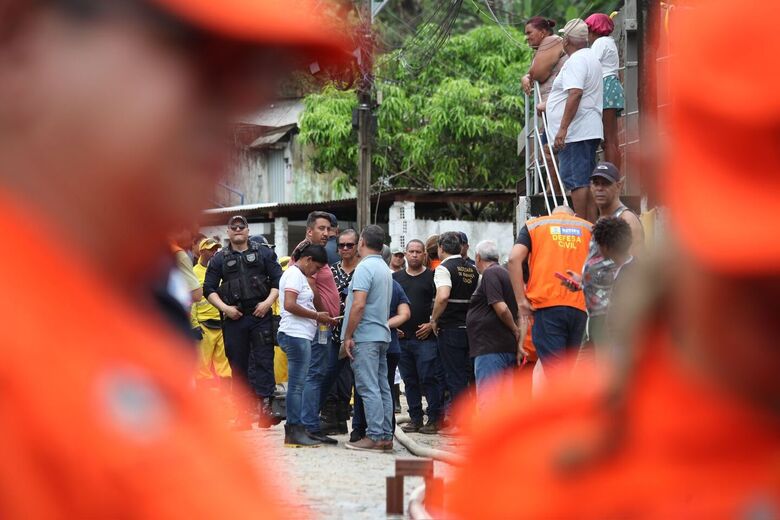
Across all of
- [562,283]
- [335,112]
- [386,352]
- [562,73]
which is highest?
[335,112]

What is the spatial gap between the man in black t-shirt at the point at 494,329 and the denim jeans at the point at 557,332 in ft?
6.09

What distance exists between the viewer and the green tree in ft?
92.2

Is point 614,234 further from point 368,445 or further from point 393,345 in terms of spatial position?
point 393,345

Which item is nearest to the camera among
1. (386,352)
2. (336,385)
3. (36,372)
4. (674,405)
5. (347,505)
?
(36,372)

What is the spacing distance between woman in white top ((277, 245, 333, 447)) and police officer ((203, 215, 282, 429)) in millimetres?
782

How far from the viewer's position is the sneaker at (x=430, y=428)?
39.4 ft

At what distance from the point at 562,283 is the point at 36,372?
7335 mm

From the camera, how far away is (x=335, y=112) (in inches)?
1166

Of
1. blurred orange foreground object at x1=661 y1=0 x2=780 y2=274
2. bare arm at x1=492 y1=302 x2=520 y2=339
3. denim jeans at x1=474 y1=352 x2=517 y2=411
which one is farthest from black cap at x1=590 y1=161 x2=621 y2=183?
blurred orange foreground object at x1=661 y1=0 x2=780 y2=274

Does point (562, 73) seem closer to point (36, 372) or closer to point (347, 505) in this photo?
point (347, 505)

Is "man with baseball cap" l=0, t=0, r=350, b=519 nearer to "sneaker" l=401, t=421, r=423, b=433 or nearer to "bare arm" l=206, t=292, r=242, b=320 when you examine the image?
"bare arm" l=206, t=292, r=242, b=320

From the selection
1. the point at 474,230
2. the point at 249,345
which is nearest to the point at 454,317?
the point at 249,345

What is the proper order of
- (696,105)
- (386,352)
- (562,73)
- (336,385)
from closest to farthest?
(696,105) < (562,73) < (386,352) < (336,385)

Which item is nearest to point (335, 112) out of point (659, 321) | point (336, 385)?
point (336, 385)
